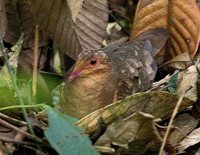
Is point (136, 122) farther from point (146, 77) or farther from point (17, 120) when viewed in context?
point (146, 77)

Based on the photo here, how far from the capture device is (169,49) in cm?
340

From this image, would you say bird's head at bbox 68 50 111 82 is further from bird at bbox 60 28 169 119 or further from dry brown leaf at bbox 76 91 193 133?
dry brown leaf at bbox 76 91 193 133

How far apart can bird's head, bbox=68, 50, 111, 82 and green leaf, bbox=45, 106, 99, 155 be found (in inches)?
21.6

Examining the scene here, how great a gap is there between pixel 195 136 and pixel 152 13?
0.97m

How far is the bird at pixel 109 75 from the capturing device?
9.14 ft

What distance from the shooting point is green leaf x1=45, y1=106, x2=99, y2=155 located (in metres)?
2.15

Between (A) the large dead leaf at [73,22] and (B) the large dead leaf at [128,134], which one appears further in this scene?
(A) the large dead leaf at [73,22]

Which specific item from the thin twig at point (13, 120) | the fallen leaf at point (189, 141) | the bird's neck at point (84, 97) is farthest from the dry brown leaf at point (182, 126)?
the thin twig at point (13, 120)

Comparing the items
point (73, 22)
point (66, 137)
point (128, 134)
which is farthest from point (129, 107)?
point (73, 22)

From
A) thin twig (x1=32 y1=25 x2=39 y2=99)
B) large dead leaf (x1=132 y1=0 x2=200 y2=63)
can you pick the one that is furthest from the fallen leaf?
large dead leaf (x1=132 y1=0 x2=200 y2=63)

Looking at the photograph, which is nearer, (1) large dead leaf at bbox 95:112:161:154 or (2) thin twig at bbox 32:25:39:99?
(1) large dead leaf at bbox 95:112:161:154

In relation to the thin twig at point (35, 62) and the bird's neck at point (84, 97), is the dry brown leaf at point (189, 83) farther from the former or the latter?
the thin twig at point (35, 62)

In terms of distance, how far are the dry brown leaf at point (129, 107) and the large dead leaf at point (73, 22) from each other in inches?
27.3

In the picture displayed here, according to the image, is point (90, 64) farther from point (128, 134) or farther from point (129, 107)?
point (128, 134)
